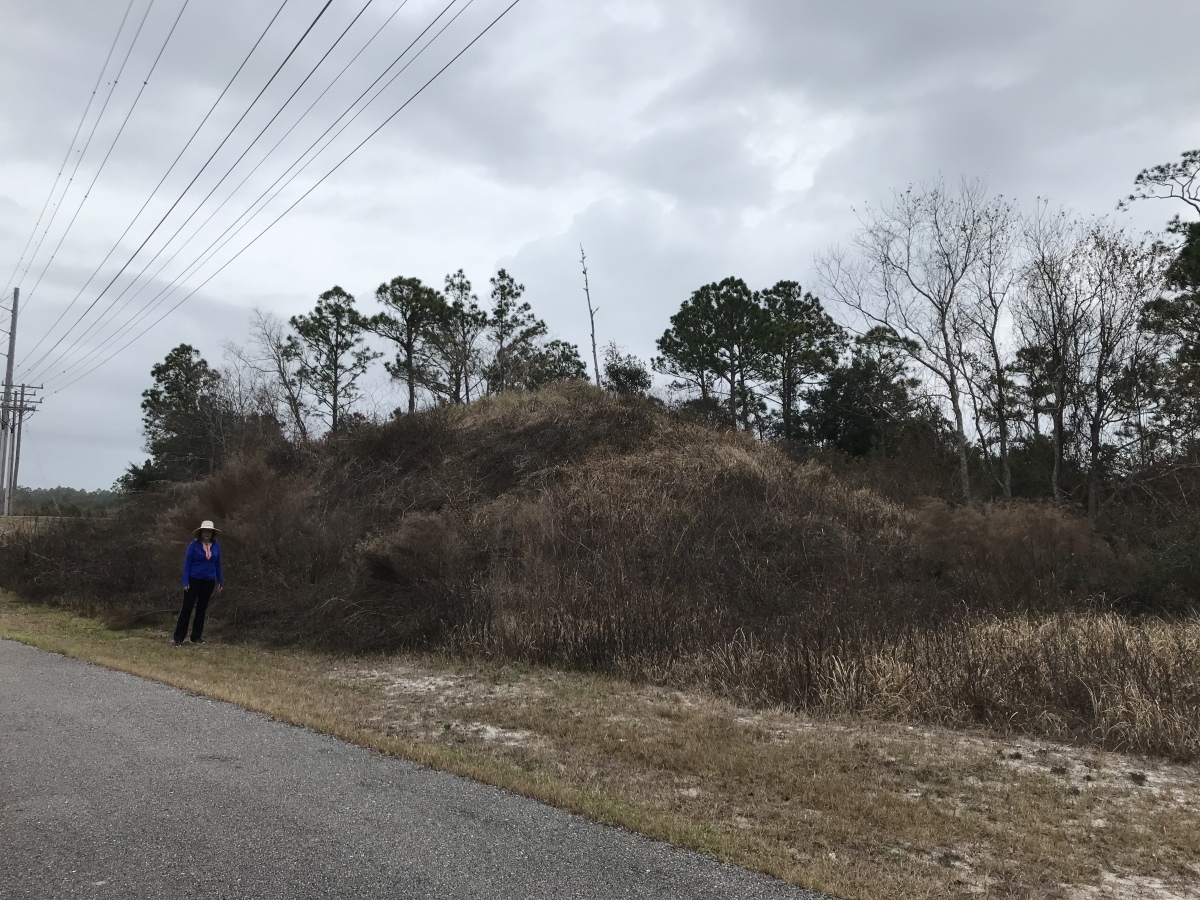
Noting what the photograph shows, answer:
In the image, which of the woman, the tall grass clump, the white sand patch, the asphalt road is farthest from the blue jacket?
the white sand patch

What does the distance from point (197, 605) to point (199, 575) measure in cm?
57

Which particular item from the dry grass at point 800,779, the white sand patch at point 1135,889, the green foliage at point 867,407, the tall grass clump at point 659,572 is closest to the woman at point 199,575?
the tall grass clump at point 659,572

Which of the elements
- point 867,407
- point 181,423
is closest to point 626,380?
point 867,407

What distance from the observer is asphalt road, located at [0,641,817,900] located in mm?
3691

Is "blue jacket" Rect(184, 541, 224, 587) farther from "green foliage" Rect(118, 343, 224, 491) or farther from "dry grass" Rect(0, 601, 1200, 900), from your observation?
"green foliage" Rect(118, 343, 224, 491)

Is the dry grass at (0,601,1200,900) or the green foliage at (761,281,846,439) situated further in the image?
the green foliage at (761,281,846,439)

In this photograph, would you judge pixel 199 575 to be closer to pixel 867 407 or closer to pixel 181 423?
pixel 867 407

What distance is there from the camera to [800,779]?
18.7ft

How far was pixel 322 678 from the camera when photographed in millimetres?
10133

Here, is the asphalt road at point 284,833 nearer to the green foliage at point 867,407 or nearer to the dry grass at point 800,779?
the dry grass at point 800,779

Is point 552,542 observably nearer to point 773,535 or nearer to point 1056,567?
point 773,535

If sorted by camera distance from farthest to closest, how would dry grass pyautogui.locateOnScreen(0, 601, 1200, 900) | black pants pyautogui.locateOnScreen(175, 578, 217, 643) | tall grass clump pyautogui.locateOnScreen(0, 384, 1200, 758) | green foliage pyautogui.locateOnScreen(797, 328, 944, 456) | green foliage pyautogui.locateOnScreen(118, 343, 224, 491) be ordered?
green foliage pyautogui.locateOnScreen(118, 343, 224, 491) → green foliage pyautogui.locateOnScreen(797, 328, 944, 456) → black pants pyautogui.locateOnScreen(175, 578, 217, 643) → tall grass clump pyautogui.locateOnScreen(0, 384, 1200, 758) → dry grass pyautogui.locateOnScreen(0, 601, 1200, 900)

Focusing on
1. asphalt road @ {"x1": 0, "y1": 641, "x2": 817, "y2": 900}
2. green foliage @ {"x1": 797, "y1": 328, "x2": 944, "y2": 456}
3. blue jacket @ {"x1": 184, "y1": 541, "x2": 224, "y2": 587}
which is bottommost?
asphalt road @ {"x1": 0, "y1": 641, "x2": 817, "y2": 900}

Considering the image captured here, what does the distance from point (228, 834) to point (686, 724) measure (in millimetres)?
4326
